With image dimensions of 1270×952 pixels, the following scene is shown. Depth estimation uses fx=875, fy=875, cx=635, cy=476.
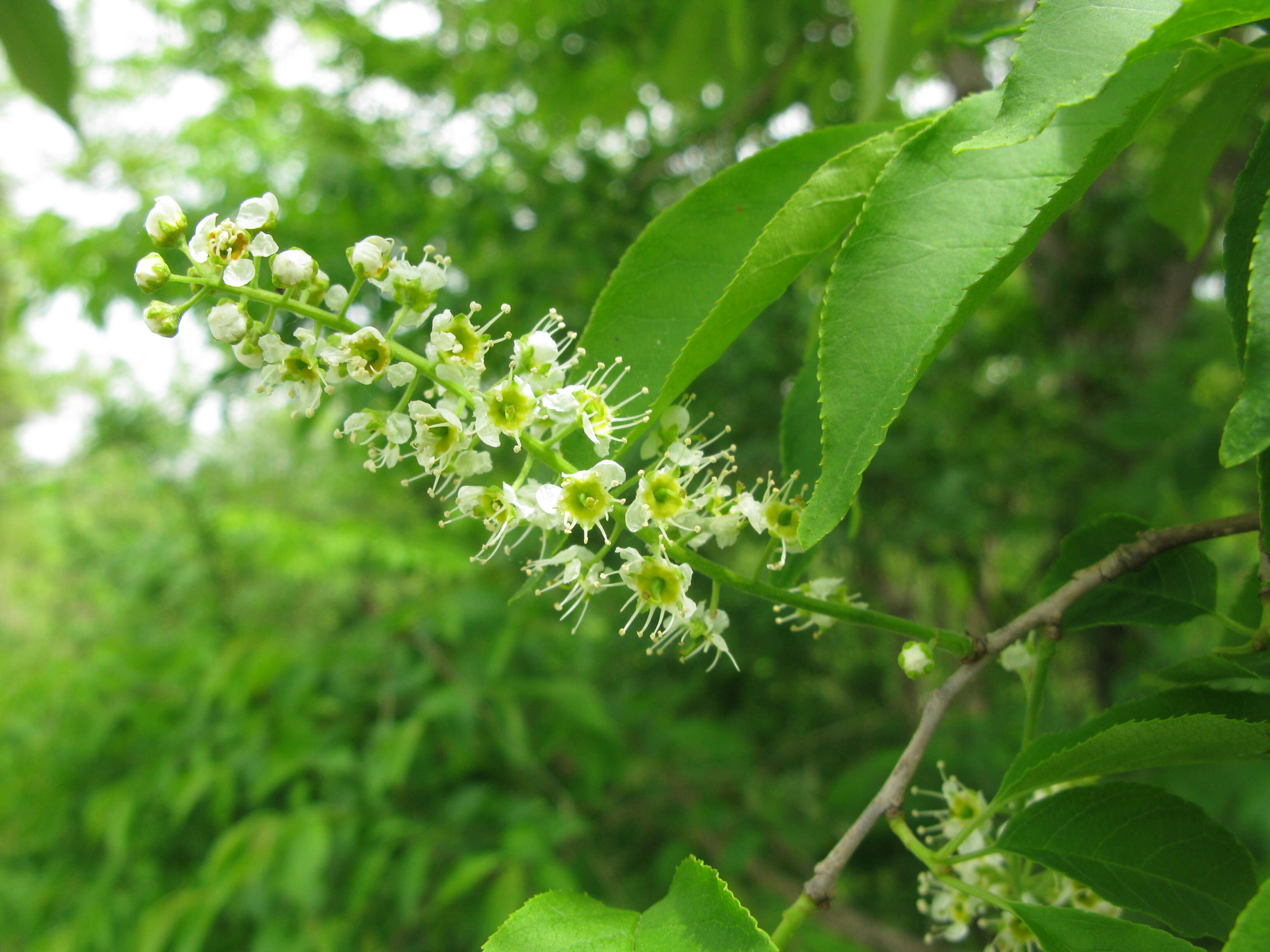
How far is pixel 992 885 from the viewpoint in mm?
926

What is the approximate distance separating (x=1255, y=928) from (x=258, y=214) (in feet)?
2.97

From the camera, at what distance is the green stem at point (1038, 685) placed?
2.76ft

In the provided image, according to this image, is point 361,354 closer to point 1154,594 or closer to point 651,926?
point 651,926

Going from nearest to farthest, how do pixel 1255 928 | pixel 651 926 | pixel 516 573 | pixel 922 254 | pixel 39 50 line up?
1. pixel 1255 928
2. pixel 922 254
3. pixel 651 926
4. pixel 39 50
5. pixel 516 573

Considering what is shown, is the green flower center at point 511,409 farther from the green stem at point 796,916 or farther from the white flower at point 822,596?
the green stem at point 796,916

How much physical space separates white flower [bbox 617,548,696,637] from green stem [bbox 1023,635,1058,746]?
35 centimetres

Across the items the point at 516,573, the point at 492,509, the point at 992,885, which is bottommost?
the point at 516,573

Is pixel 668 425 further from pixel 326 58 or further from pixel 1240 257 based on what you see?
pixel 326 58

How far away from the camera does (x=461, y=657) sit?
7.95ft

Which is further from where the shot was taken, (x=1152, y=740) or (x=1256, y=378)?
(x=1152, y=740)

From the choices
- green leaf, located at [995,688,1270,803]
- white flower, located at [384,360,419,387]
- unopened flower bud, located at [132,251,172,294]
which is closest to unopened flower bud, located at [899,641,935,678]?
green leaf, located at [995,688,1270,803]

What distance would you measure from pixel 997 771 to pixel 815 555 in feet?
5.11

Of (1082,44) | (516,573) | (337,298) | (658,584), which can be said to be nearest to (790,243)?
(1082,44)

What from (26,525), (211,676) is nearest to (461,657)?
(211,676)
